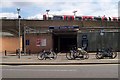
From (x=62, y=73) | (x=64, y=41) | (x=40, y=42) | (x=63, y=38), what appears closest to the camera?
(x=62, y=73)

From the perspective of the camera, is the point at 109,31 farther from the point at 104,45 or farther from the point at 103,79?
the point at 103,79

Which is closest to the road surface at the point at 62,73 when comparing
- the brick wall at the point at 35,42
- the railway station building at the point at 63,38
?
the railway station building at the point at 63,38

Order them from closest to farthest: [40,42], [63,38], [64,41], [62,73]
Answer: [62,73]
[40,42]
[63,38]
[64,41]

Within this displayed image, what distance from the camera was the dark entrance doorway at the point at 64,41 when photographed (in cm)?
5963

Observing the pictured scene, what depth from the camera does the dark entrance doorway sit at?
5963 centimetres

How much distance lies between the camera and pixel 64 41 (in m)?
64.0

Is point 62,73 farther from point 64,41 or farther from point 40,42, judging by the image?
point 64,41

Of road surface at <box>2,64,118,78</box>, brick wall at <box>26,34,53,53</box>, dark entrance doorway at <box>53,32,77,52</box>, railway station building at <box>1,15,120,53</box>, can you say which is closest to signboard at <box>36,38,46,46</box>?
railway station building at <box>1,15,120,53</box>

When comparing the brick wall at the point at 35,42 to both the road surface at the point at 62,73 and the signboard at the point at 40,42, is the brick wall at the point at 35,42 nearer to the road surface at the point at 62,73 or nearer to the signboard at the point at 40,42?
the signboard at the point at 40,42

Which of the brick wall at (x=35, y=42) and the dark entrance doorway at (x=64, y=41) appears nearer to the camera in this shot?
the brick wall at (x=35, y=42)

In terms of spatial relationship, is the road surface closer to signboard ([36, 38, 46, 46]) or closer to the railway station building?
the railway station building

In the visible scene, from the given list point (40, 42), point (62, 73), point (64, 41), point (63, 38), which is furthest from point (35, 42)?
point (62, 73)


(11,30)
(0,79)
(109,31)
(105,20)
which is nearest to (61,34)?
(109,31)

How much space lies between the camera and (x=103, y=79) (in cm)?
1569
